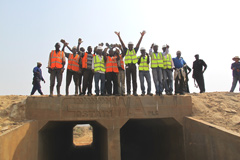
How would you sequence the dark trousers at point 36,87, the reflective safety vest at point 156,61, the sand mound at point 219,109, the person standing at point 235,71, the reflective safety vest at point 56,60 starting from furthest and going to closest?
the person standing at point 235,71 → the dark trousers at point 36,87 → the reflective safety vest at point 156,61 → the reflective safety vest at point 56,60 → the sand mound at point 219,109

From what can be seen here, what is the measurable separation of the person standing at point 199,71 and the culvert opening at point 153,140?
3.03 m

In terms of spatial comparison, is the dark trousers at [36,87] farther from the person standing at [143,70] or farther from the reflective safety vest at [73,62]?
the person standing at [143,70]

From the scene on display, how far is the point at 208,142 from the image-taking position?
7598mm

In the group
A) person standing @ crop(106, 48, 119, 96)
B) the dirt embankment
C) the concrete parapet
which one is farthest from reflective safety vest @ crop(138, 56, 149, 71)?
the dirt embankment

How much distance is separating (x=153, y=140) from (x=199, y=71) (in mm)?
4614

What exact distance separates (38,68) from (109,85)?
3848 mm

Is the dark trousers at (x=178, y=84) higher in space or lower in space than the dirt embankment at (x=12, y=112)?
higher

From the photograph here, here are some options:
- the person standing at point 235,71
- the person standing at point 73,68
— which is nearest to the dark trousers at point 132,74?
the person standing at point 73,68

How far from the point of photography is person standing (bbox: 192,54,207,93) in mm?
11211

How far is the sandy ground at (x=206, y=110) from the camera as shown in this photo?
7679mm

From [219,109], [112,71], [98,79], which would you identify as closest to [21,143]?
[98,79]

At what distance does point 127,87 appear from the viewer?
9.50 m

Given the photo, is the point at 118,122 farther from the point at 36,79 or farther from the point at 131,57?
the point at 36,79

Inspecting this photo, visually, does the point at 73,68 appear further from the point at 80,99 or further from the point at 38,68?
the point at 38,68
